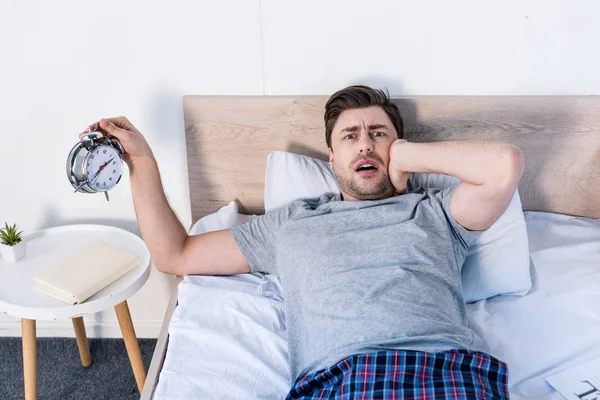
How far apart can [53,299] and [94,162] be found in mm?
356

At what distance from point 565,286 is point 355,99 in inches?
27.4

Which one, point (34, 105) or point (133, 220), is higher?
point (34, 105)

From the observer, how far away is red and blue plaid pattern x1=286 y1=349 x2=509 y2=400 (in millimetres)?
1078

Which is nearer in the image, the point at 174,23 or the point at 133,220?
the point at 174,23

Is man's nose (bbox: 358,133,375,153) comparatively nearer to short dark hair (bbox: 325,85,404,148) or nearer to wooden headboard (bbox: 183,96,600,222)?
short dark hair (bbox: 325,85,404,148)

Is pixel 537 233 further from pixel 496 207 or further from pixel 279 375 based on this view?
pixel 279 375

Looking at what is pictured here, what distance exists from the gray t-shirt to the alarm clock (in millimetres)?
339

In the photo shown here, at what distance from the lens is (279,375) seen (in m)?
1.22

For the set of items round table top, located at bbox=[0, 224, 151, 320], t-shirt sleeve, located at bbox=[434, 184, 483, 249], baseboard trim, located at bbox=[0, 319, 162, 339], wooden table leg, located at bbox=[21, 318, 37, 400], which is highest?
t-shirt sleeve, located at bbox=[434, 184, 483, 249]

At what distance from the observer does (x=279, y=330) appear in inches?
52.8

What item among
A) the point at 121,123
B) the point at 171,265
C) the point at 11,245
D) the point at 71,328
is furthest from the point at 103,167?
the point at 71,328

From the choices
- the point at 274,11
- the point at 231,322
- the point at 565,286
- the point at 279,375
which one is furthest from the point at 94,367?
the point at 565,286

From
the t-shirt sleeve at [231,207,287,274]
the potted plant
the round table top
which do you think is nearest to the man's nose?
the t-shirt sleeve at [231,207,287,274]

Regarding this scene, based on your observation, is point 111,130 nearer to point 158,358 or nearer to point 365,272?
point 158,358
